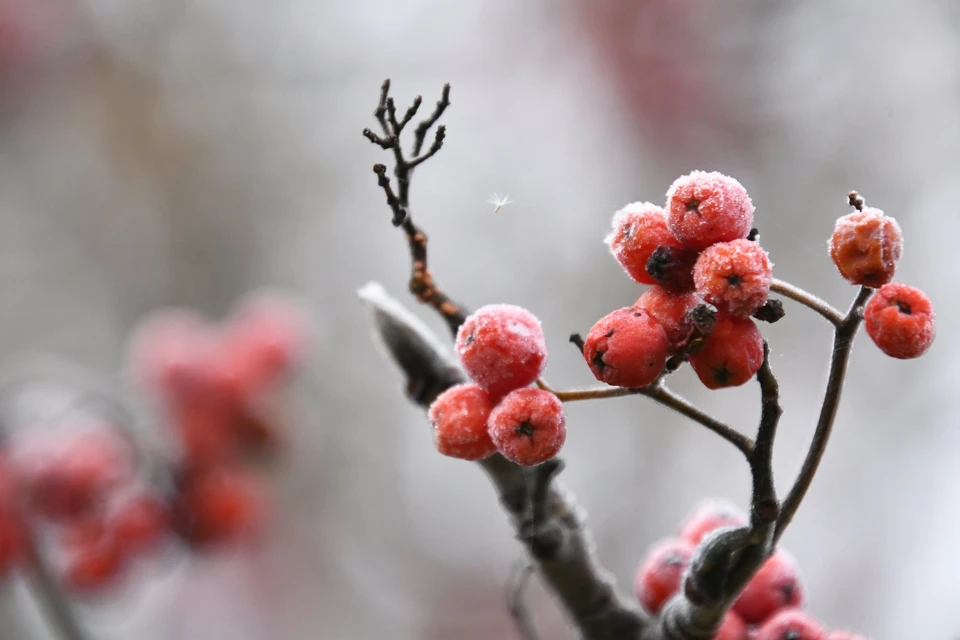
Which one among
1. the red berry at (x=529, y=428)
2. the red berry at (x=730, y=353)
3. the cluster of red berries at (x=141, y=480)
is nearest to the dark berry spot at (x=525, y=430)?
the red berry at (x=529, y=428)

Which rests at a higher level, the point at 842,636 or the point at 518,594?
the point at 518,594

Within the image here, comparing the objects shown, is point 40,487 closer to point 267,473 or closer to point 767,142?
point 267,473

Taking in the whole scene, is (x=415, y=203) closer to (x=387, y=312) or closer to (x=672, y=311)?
(x=387, y=312)

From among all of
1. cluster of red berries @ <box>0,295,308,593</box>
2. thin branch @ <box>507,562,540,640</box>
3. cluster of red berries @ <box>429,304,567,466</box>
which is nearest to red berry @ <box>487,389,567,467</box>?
cluster of red berries @ <box>429,304,567,466</box>

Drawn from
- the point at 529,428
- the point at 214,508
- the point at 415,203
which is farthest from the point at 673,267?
the point at 415,203

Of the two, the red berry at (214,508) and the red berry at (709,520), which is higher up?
the red berry at (214,508)

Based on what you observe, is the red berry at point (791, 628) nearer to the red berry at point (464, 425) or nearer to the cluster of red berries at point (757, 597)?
the cluster of red berries at point (757, 597)
